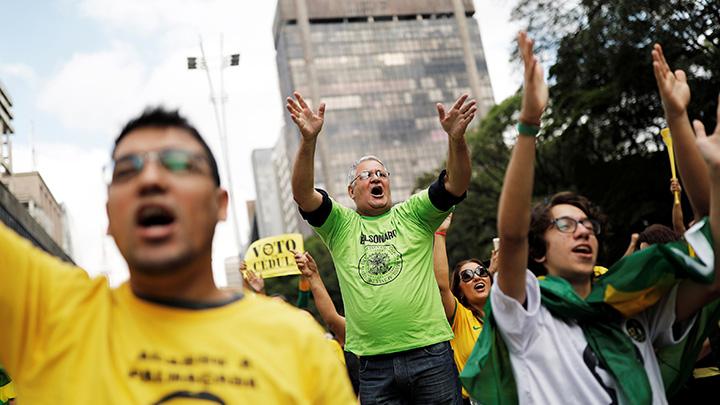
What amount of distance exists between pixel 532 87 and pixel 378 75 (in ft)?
286

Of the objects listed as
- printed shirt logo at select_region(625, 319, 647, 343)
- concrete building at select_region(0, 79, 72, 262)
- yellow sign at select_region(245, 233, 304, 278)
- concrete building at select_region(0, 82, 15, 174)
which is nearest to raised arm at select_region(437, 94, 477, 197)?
printed shirt logo at select_region(625, 319, 647, 343)

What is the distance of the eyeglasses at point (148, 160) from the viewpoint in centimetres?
178

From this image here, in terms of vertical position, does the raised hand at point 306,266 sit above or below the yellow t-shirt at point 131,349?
above

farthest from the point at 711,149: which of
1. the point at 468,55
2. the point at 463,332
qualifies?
the point at 468,55

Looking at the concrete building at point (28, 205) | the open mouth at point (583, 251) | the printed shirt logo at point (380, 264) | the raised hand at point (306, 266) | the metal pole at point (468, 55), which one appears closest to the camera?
the open mouth at point (583, 251)

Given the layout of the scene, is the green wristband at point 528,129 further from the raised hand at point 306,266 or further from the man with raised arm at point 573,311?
the raised hand at point 306,266

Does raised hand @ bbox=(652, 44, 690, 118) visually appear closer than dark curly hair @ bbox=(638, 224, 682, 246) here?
Yes

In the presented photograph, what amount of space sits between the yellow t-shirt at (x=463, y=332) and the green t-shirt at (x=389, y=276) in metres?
0.89

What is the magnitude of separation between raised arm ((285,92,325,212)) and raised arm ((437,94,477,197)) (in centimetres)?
70

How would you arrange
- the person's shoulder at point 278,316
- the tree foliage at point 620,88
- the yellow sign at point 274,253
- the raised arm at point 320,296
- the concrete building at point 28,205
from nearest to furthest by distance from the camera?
1. the person's shoulder at point 278,316
2. the raised arm at point 320,296
3. the yellow sign at point 274,253
4. the tree foliage at point 620,88
5. the concrete building at point 28,205

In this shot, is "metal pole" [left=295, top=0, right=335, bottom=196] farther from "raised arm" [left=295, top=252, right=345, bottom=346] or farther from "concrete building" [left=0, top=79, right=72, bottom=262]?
"raised arm" [left=295, top=252, right=345, bottom=346]

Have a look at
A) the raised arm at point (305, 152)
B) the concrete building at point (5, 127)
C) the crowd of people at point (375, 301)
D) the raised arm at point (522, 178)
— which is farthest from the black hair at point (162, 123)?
the concrete building at point (5, 127)

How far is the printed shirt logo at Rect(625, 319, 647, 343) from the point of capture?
2785mm

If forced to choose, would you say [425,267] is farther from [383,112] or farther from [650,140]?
[383,112]
